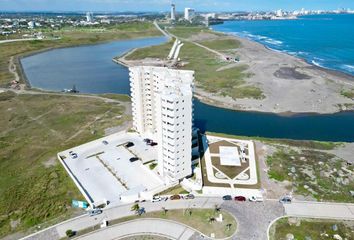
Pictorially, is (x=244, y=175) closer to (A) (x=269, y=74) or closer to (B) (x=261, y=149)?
(B) (x=261, y=149)

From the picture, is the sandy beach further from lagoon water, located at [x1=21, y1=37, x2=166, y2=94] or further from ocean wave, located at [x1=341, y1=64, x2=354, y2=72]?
lagoon water, located at [x1=21, y1=37, x2=166, y2=94]

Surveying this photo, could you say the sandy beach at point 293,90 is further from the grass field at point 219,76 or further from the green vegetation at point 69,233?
the green vegetation at point 69,233

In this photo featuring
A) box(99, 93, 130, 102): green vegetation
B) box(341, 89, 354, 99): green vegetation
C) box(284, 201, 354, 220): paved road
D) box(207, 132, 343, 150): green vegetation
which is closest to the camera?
box(284, 201, 354, 220): paved road

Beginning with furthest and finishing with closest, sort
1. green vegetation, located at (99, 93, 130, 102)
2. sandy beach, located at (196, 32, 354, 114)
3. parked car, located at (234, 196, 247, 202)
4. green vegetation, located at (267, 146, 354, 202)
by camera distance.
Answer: green vegetation, located at (99, 93, 130, 102), sandy beach, located at (196, 32, 354, 114), green vegetation, located at (267, 146, 354, 202), parked car, located at (234, 196, 247, 202)

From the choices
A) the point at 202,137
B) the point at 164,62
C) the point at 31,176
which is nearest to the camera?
the point at 31,176

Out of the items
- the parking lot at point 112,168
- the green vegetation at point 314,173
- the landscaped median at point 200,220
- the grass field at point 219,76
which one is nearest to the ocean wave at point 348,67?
the grass field at point 219,76

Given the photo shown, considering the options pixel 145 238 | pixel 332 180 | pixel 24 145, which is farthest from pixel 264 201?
pixel 24 145

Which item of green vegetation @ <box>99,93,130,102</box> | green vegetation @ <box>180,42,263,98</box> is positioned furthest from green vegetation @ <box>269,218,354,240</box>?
green vegetation @ <box>99,93,130,102</box>
